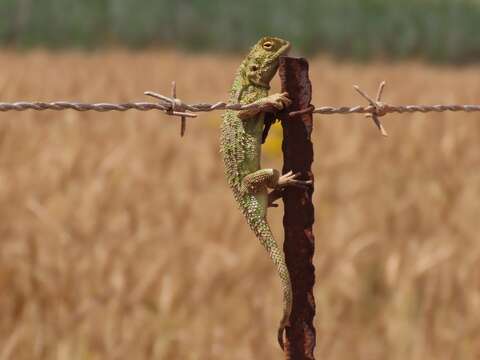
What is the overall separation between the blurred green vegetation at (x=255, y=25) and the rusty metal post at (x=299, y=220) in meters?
17.1

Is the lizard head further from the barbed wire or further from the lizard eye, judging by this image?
the barbed wire

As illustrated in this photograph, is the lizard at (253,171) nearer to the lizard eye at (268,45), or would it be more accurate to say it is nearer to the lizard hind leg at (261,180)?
the lizard hind leg at (261,180)

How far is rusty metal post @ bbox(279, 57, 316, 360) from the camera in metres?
1.50

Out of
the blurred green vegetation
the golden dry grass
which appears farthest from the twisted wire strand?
the blurred green vegetation

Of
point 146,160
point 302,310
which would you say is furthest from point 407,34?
point 302,310

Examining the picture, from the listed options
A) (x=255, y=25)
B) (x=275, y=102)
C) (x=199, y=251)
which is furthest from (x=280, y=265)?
(x=255, y=25)

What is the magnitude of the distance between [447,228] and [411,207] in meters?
0.36

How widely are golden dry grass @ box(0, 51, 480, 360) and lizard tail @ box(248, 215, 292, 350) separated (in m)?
1.44

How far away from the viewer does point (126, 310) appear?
3.41 m

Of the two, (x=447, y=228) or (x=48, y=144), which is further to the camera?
(x=48, y=144)

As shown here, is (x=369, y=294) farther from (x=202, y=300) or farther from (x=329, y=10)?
(x=329, y=10)

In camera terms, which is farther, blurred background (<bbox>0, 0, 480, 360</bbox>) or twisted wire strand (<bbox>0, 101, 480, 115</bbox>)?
blurred background (<bbox>0, 0, 480, 360</bbox>)

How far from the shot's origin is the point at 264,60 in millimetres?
1735

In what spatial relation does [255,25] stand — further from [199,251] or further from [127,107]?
[127,107]
